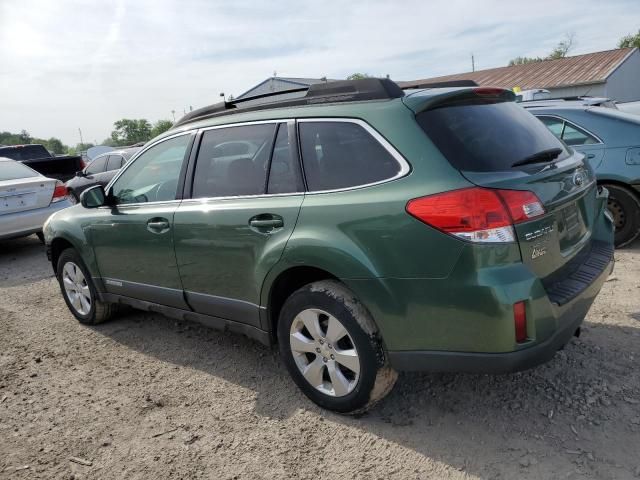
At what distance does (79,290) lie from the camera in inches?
184

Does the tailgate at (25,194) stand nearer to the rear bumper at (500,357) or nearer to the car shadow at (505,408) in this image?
the car shadow at (505,408)

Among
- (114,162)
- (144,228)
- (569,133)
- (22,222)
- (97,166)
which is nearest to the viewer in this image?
(144,228)

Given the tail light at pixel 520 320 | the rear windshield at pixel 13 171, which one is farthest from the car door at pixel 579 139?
the rear windshield at pixel 13 171

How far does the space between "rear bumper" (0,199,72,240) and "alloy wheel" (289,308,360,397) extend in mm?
6396

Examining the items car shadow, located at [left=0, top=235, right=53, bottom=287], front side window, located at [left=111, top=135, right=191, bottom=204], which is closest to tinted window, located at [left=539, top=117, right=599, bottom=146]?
front side window, located at [left=111, top=135, right=191, bottom=204]

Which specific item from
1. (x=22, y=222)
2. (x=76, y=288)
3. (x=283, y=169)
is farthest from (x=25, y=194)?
(x=283, y=169)

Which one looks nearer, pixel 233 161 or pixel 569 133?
pixel 233 161

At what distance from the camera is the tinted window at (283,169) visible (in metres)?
2.93

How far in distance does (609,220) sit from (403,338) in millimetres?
1850

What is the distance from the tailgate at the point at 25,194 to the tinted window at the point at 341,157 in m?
6.46

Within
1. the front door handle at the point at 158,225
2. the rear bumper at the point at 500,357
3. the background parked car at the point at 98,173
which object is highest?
the background parked car at the point at 98,173

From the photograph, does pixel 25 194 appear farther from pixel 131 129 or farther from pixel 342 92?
pixel 131 129

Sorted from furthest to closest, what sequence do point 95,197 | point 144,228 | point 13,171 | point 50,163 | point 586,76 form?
point 586,76 < point 50,163 < point 13,171 < point 95,197 < point 144,228

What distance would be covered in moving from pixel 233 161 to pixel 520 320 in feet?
6.55
